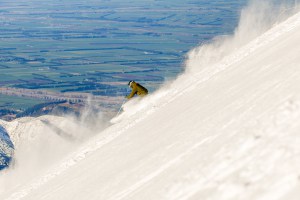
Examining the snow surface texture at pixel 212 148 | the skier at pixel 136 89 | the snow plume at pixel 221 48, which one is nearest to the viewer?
the snow surface texture at pixel 212 148

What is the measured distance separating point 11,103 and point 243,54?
11890 cm

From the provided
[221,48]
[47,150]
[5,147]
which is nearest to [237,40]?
[221,48]

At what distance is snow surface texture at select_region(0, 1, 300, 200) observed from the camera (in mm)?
9445

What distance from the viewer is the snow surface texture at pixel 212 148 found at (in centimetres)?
945

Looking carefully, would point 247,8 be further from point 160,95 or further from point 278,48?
point 278,48

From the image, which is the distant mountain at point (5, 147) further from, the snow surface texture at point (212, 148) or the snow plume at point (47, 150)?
the snow surface texture at point (212, 148)

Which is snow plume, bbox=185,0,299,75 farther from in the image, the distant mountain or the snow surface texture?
the distant mountain

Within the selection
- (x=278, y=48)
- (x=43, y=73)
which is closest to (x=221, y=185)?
(x=278, y=48)

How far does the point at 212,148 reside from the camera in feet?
39.4

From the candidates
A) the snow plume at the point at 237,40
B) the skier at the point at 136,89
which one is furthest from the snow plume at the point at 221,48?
the skier at the point at 136,89

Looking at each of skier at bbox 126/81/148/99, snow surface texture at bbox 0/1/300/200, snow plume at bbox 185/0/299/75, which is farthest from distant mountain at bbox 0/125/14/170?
snow surface texture at bbox 0/1/300/200

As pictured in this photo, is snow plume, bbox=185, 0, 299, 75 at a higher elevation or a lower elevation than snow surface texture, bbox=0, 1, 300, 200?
higher

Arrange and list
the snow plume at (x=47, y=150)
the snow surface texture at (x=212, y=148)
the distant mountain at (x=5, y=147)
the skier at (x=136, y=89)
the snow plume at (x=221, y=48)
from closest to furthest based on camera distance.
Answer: the snow surface texture at (x=212, y=148)
the snow plume at (x=47, y=150)
the skier at (x=136, y=89)
the snow plume at (x=221, y=48)
the distant mountain at (x=5, y=147)

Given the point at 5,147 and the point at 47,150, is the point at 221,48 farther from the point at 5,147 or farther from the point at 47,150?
the point at 5,147
